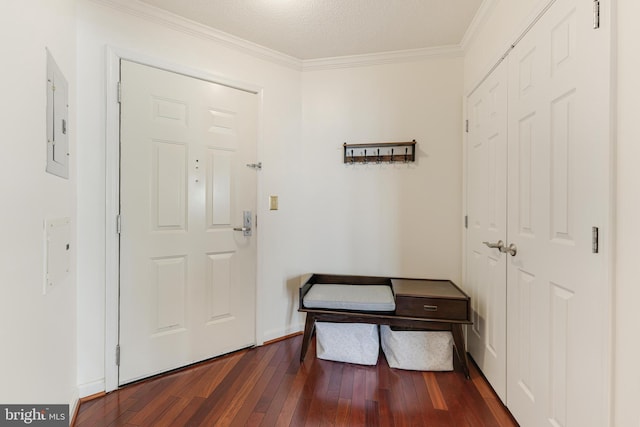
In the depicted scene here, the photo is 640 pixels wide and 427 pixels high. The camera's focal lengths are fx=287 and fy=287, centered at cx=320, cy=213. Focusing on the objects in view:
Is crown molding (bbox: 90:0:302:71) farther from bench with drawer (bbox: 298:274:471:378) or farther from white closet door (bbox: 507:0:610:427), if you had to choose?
bench with drawer (bbox: 298:274:471:378)

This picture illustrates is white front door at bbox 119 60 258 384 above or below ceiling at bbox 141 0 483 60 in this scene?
below

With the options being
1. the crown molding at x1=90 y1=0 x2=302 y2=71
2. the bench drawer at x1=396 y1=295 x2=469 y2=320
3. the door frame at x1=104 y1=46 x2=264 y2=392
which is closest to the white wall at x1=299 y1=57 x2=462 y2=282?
the crown molding at x1=90 y1=0 x2=302 y2=71

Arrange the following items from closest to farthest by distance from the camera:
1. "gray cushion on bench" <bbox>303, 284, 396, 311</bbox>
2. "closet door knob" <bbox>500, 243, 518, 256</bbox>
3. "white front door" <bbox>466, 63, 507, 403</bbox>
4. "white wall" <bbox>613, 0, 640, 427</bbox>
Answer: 1. "white wall" <bbox>613, 0, 640, 427</bbox>
2. "closet door knob" <bbox>500, 243, 518, 256</bbox>
3. "white front door" <bbox>466, 63, 507, 403</bbox>
4. "gray cushion on bench" <bbox>303, 284, 396, 311</bbox>

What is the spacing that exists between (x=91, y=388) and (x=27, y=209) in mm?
1272

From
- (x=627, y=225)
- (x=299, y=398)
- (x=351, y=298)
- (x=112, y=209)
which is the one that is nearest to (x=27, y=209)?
(x=112, y=209)

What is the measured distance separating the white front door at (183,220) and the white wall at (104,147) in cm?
11

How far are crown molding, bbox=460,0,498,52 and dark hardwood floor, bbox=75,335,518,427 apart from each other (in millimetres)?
2347

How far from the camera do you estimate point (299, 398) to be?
1.70m

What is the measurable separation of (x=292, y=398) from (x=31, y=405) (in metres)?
1.17

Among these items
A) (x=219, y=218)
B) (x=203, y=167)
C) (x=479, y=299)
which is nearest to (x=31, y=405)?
(x=219, y=218)

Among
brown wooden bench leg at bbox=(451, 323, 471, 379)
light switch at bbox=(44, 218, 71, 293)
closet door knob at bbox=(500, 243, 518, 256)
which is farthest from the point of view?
brown wooden bench leg at bbox=(451, 323, 471, 379)

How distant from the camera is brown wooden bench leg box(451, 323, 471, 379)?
6.16 feet

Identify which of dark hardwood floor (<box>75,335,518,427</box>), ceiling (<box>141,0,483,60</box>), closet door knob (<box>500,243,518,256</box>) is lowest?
Result: dark hardwood floor (<box>75,335,518,427</box>)

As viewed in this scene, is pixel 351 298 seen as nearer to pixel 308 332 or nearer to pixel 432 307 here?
pixel 308 332
